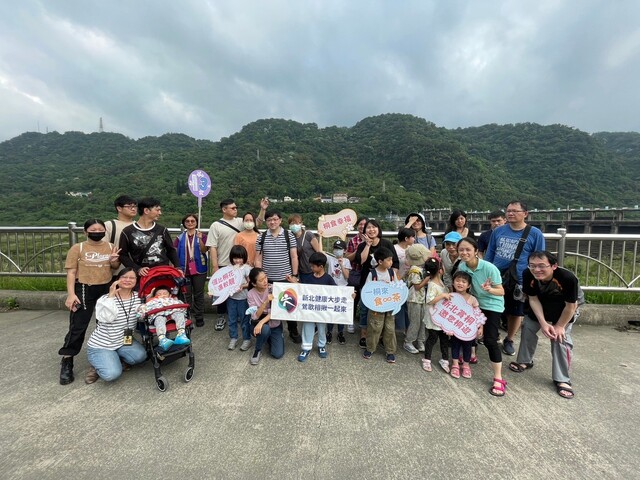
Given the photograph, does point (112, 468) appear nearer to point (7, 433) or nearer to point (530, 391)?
point (7, 433)

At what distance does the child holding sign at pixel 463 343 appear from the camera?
10.5 ft

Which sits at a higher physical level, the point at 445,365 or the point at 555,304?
the point at 555,304

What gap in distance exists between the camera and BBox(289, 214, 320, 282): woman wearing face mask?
4.16 meters

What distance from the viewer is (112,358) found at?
3.04m

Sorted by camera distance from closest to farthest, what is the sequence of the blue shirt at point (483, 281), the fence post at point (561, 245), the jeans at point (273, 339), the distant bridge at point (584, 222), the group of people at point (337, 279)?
the group of people at point (337, 279)
the blue shirt at point (483, 281)
the jeans at point (273, 339)
the fence post at point (561, 245)
the distant bridge at point (584, 222)

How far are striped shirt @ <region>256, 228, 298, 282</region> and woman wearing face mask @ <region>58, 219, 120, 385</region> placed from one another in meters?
1.66

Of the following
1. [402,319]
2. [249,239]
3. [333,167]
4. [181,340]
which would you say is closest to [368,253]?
[402,319]

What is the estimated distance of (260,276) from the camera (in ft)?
11.9

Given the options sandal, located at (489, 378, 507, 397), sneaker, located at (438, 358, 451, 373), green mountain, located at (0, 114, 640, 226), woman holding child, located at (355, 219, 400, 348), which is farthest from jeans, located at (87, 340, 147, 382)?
green mountain, located at (0, 114, 640, 226)

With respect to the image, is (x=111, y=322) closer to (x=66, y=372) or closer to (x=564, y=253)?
(x=66, y=372)

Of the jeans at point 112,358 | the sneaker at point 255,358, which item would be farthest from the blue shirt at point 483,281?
the jeans at point 112,358

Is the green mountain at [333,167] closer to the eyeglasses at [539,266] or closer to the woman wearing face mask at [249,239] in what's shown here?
the woman wearing face mask at [249,239]

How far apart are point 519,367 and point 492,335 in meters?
0.58

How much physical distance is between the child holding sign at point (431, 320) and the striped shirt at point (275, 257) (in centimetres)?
171
